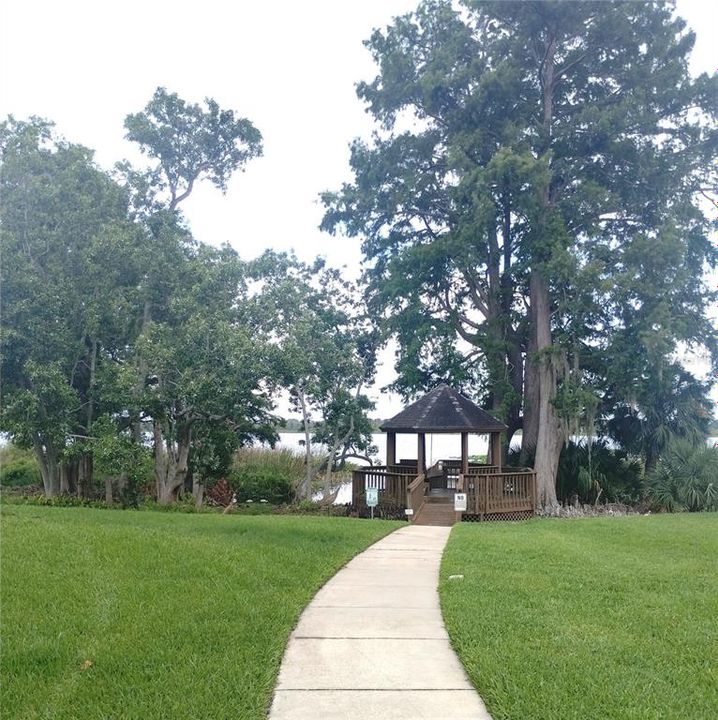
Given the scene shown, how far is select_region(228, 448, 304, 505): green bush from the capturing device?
2095 cm

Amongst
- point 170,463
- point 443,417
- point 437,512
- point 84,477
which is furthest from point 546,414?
point 84,477

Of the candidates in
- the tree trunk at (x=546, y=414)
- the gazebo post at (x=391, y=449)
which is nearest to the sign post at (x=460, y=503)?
the gazebo post at (x=391, y=449)

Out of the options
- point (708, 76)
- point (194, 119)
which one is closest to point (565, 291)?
point (708, 76)

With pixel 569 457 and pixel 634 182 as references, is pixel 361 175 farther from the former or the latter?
pixel 569 457

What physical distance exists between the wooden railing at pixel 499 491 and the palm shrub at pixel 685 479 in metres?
4.36

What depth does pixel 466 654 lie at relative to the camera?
16.7 feet

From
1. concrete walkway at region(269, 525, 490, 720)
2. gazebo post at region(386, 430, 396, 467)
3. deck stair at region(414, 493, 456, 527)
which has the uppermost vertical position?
gazebo post at region(386, 430, 396, 467)

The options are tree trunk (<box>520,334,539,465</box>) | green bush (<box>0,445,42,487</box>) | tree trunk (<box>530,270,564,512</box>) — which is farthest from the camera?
green bush (<box>0,445,42,487</box>)

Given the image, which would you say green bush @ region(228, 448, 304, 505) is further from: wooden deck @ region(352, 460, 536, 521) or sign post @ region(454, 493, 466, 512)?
sign post @ region(454, 493, 466, 512)

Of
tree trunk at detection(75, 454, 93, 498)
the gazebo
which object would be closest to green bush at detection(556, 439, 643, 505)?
the gazebo

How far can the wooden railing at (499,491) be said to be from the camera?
16.2 metres

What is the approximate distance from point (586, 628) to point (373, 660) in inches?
77.8

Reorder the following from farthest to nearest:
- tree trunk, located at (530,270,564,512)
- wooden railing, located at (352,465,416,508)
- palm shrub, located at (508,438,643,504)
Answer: palm shrub, located at (508,438,643,504) → tree trunk, located at (530,270,564,512) → wooden railing, located at (352,465,416,508)

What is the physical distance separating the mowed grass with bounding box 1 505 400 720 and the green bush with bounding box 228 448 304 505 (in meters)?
10.2
